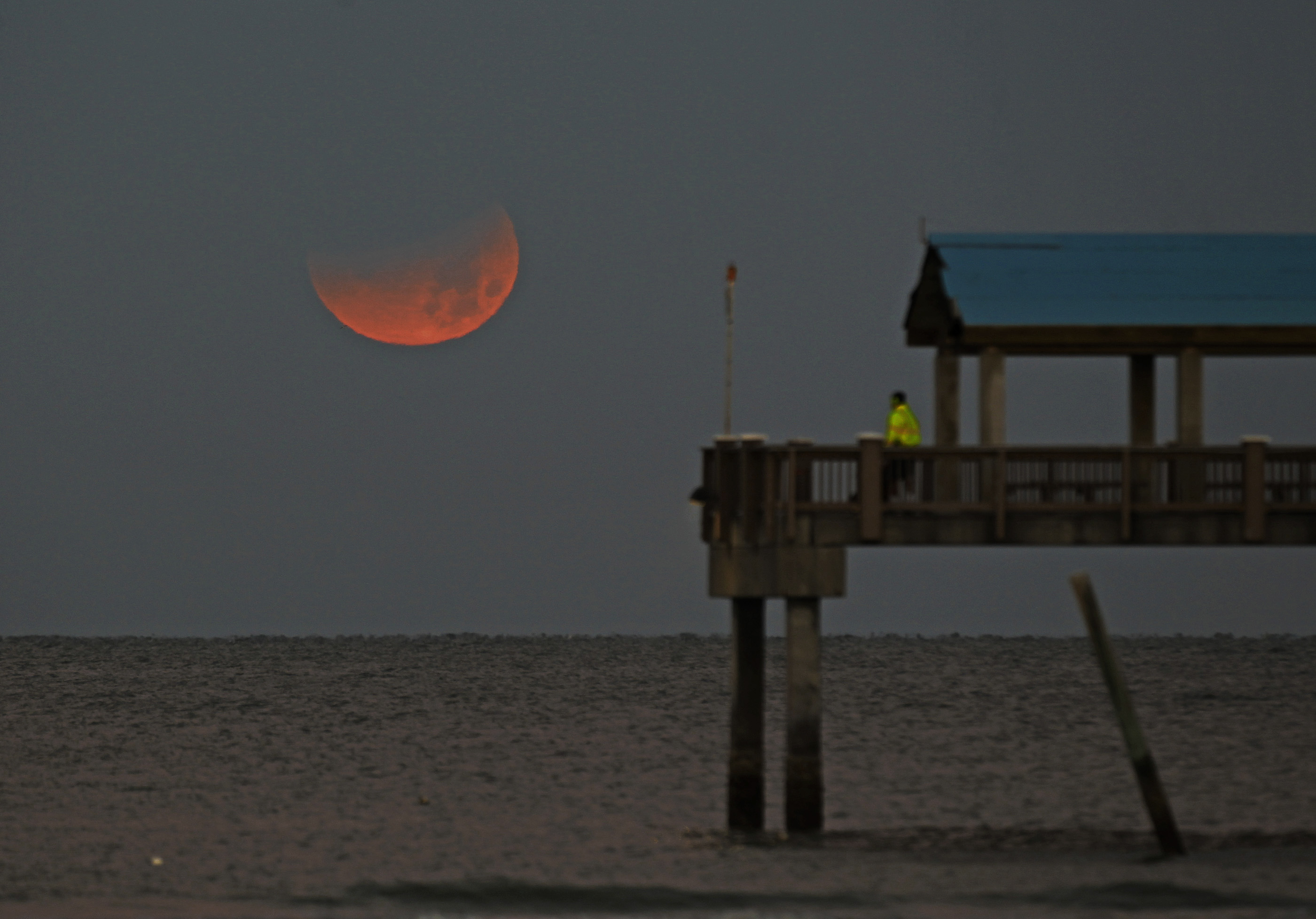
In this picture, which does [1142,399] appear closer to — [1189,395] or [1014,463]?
[1189,395]

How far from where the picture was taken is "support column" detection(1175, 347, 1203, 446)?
74.6 ft

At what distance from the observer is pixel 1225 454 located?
2167cm

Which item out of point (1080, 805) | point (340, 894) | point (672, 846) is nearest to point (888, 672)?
point (1080, 805)

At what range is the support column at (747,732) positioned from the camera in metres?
23.9

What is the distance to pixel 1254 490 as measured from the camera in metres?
21.4

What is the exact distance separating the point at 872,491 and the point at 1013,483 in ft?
5.99

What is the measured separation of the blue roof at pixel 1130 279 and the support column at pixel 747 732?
552 centimetres

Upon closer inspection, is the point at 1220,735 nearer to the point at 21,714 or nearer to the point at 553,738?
the point at 553,738

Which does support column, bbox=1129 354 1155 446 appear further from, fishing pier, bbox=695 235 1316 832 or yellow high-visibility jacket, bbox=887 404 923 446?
yellow high-visibility jacket, bbox=887 404 923 446

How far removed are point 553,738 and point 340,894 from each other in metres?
18.3

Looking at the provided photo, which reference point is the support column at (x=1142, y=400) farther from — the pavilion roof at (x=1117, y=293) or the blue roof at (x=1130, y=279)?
the blue roof at (x=1130, y=279)

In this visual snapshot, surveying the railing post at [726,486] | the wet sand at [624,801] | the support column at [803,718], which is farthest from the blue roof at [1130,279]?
the wet sand at [624,801]

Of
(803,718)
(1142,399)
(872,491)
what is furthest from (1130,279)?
(803,718)

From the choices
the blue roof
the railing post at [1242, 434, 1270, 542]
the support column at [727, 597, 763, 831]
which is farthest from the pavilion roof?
the support column at [727, 597, 763, 831]
